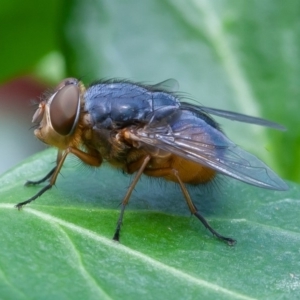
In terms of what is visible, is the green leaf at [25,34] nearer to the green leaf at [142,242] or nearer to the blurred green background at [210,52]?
the blurred green background at [210,52]

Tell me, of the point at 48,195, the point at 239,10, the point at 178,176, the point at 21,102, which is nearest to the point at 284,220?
the point at 178,176

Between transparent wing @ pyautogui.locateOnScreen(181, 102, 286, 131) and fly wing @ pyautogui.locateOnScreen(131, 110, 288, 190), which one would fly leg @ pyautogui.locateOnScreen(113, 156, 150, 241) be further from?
transparent wing @ pyautogui.locateOnScreen(181, 102, 286, 131)

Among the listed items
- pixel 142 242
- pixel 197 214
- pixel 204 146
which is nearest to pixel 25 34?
pixel 204 146

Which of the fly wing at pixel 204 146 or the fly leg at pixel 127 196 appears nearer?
the fly leg at pixel 127 196

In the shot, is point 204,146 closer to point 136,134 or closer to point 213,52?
point 136,134

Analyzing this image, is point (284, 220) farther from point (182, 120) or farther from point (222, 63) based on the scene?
point (222, 63)

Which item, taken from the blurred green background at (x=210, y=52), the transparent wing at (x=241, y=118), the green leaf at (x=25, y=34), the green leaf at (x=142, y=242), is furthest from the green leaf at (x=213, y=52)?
the green leaf at (x=142, y=242)

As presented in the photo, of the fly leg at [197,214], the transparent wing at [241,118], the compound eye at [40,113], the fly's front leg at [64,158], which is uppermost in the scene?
the compound eye at [40,113]
